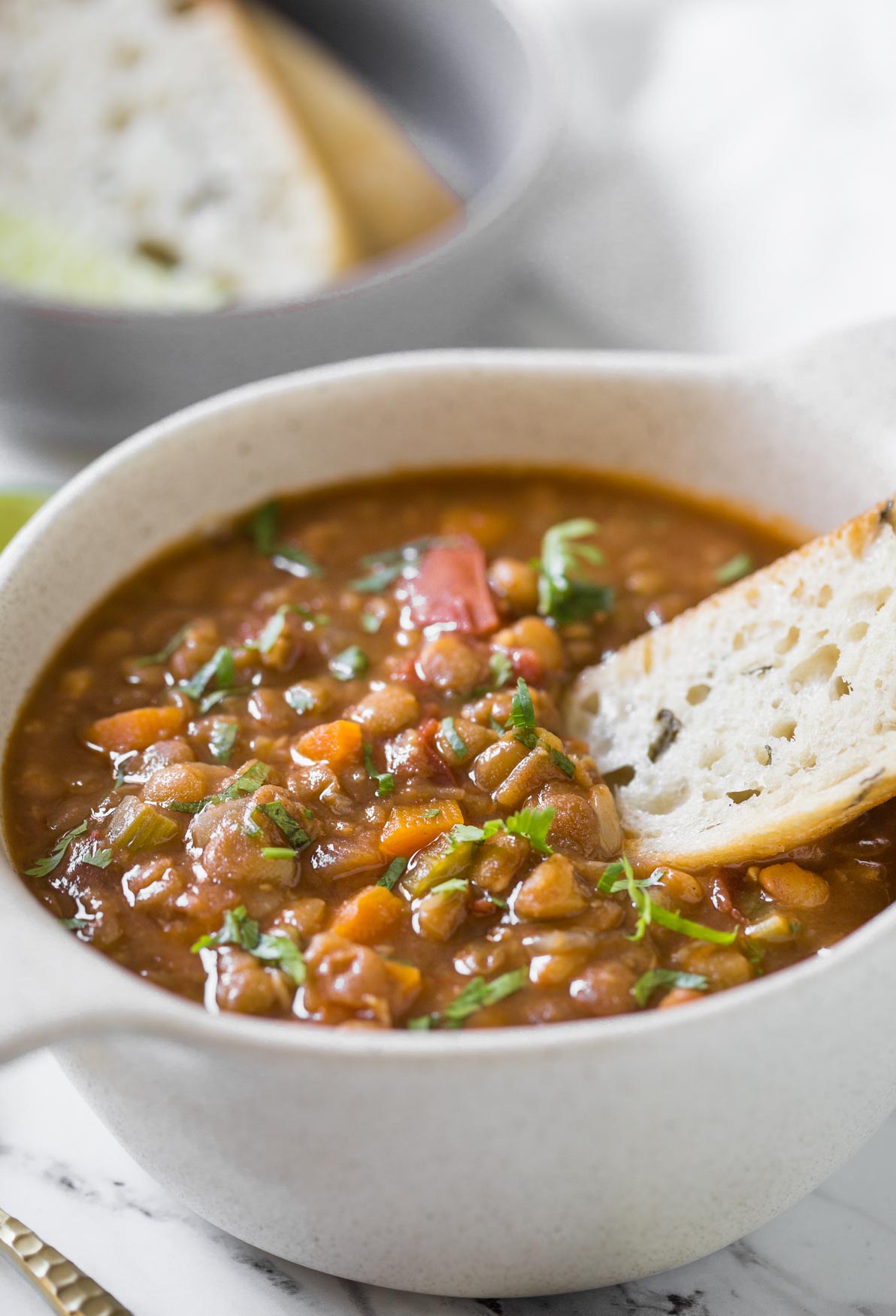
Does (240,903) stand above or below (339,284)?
below

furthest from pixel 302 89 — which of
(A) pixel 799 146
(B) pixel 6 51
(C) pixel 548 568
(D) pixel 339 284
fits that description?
(C) pixel 548 568

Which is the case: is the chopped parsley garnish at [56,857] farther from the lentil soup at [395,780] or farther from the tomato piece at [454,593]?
the tomato piece at [454,593]

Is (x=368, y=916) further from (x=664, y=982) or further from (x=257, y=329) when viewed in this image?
(x=257, y=329)

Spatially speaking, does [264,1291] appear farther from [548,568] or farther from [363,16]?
[363,16]

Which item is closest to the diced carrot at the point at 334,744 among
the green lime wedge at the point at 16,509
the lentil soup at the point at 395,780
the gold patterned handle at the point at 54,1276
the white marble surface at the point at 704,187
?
the lentil soup at the point at 395,780

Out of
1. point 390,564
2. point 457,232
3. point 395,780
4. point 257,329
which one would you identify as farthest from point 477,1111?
point 457,232
